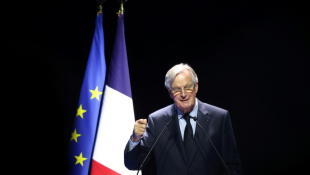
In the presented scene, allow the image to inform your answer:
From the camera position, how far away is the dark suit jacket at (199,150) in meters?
1.67

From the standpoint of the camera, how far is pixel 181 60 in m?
2.79

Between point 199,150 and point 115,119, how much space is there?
1112 millimetres

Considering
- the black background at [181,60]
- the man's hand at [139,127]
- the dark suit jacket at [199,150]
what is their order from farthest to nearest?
1. the black background at [181,60]
2. the dark suit jacket at [199,150]
3. the man's hand at [139,127]

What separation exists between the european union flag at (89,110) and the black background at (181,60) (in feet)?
0.65

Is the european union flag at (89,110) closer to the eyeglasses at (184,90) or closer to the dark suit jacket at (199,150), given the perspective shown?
the dark suit jacket at (199,150)

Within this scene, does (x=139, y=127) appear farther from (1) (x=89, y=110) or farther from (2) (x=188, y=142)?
(1) (x=89, y=110)

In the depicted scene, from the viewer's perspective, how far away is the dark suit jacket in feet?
5.48

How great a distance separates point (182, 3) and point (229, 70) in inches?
32.1

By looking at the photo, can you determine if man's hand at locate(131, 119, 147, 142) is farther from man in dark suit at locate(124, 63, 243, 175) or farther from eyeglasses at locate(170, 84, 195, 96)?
eyeglasses at locate(170, 84, 195, 96)

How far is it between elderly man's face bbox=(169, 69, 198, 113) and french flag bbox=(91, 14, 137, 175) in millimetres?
1016

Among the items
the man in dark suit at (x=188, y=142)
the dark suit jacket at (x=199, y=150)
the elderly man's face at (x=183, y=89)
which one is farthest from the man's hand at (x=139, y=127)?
the elderly man's face at (x=183, y=89)

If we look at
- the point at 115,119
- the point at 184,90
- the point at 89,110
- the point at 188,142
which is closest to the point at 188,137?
the point at 188,142

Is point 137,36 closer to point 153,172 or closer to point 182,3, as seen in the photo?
point 182,3

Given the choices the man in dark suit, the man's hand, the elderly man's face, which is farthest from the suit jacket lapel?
the man's hand
